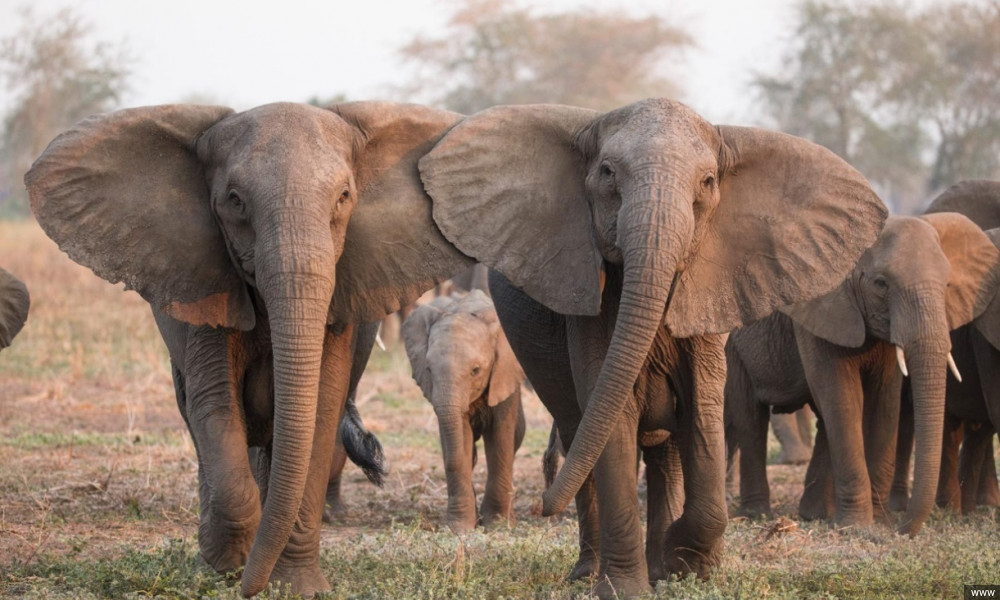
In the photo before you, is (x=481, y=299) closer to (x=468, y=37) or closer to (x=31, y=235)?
(x=31, y=235)

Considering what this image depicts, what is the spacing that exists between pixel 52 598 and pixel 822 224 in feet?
11.4

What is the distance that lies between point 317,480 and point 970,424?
19.1 ft

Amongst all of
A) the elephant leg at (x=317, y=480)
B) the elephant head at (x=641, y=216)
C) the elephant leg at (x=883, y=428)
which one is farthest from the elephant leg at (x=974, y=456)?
the elephant leg at (x=317, y=480)

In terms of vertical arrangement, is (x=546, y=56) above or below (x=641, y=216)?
above

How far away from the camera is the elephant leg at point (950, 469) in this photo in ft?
31.8

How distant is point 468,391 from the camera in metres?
9.03

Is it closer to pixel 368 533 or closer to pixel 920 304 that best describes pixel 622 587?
pixel 368 533

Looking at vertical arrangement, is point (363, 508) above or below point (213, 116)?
below

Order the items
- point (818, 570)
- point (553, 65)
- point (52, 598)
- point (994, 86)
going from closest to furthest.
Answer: point (52, 598) → point (818, 570) → point (994, 86) → point (553, 65)

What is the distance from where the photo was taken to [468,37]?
36594mm

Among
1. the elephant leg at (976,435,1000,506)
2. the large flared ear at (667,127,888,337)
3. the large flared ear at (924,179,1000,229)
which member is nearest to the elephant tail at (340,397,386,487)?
the large flared ear at (667,127,888,337)

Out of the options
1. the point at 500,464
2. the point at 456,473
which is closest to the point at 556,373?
the point at 456,473

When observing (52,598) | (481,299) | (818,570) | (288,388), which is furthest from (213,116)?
(481,299)

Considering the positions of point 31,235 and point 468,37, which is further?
point 468,37
